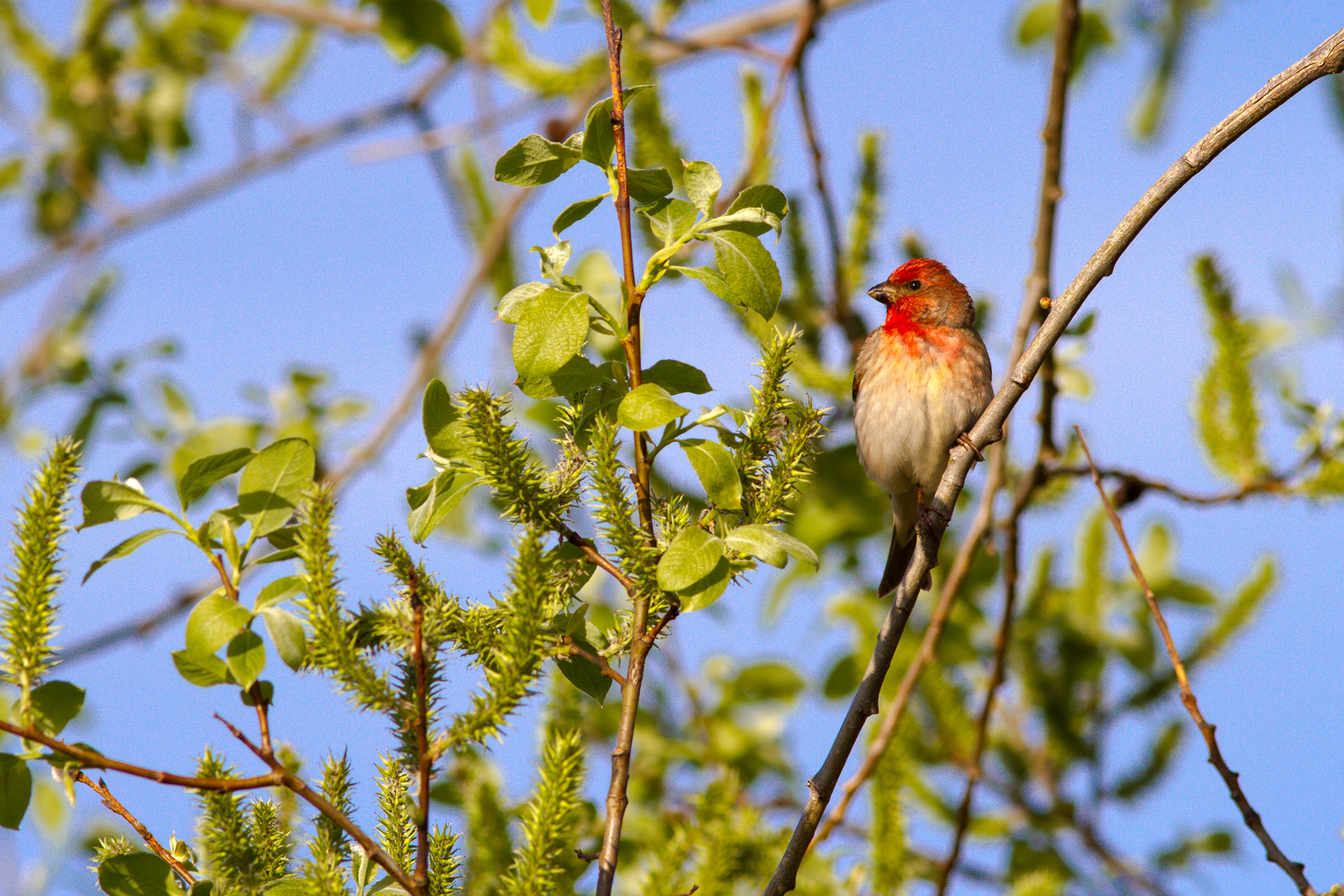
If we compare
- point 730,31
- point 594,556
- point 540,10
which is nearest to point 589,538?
point 594,556

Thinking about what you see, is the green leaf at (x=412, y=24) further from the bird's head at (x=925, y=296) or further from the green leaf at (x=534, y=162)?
the green leaf at (x=534, y=162)

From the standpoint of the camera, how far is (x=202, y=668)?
70.7 inches

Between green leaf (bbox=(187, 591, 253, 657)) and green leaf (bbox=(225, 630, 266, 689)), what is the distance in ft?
0.09

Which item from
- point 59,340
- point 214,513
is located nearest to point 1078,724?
point 214,513

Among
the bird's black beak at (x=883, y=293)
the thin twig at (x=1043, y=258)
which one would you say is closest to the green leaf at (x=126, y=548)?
the thin twig at (x=1043, y=258)

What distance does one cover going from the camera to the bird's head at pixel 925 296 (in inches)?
199

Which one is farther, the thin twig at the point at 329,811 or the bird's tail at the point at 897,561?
the bird's tail at the point at 897,561

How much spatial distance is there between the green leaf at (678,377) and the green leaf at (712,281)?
150 mm

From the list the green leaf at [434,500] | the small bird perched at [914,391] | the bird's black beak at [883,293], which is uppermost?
the bird's black beak at [883,293]

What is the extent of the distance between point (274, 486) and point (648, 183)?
2.72ft

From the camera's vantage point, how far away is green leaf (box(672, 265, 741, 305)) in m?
1.95

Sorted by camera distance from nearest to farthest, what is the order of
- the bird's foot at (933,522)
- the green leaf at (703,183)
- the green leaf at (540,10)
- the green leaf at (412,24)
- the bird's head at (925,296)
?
the green leaf at (703,183), the bird's foot at (933,522), the green leaf at (540,10), the green leaf at (412,24), the bird's head at (925,296)

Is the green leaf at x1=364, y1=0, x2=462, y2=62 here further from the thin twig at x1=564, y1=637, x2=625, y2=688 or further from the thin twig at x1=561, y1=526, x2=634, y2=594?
the thin twig at x1=564, y1=637, x2=625, y2=688

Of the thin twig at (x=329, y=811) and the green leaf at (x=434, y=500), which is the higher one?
the green leaf at (x=434, y=500)
